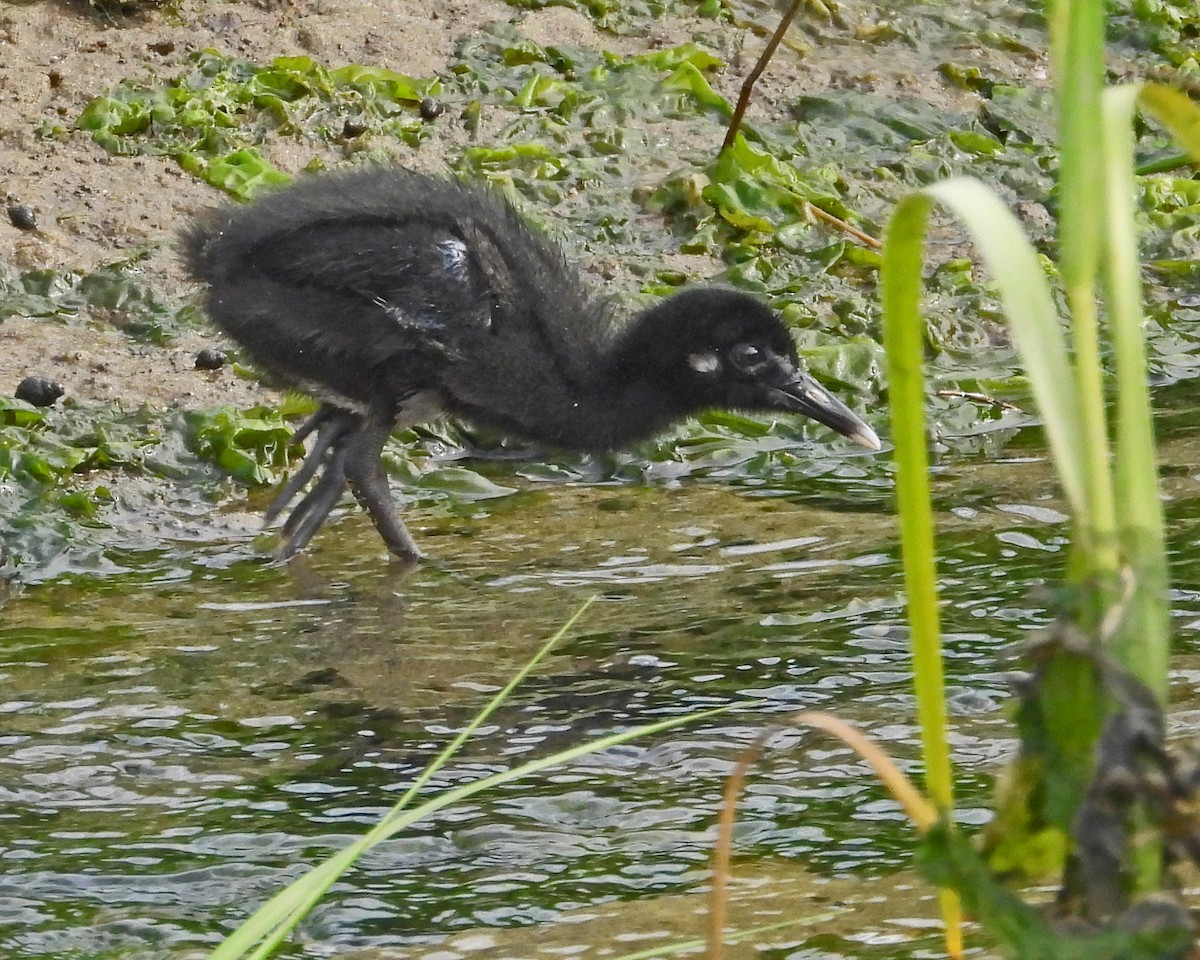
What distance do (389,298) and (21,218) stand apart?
2.28 meters

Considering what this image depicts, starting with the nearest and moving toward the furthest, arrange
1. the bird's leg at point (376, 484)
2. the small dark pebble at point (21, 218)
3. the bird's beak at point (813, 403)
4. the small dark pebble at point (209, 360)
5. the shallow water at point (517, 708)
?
the shallow water at point (517, 708) → the bird's leg at point (376, 484) → the bird's beak at point (813, 403) → the small dark pebble at point (209, 360) → the small dark pebble at point (21, 218)

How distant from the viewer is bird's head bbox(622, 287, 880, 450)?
594cm

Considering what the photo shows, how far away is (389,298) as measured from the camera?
563cm

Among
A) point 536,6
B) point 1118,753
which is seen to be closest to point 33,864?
point 1118,753

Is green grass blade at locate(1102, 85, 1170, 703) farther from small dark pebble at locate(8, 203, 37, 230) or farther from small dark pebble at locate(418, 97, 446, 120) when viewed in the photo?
small dark pebble at locate(418, 97, 446, 120)

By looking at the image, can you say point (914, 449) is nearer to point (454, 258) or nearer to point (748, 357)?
point (454, 258)

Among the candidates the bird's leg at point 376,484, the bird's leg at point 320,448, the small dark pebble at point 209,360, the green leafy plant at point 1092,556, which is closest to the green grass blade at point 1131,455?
the green leafy plant at point 1092,556

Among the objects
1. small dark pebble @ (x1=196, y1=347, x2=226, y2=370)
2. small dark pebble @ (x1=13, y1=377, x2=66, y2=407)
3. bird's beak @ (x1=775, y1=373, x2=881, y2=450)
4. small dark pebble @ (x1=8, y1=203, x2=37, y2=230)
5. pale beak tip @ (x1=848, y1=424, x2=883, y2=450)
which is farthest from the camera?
small dark pebble @ (x1=8, y1=203, x2=37, y2=230)

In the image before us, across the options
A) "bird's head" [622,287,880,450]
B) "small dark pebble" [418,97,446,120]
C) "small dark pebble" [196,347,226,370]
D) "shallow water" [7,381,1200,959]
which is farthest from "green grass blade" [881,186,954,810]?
"small dark pebble" [418,97,446,120]

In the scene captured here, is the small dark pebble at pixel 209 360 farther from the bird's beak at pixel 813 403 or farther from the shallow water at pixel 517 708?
the bird's beak at pixel 813 403

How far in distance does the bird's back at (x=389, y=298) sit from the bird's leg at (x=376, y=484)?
102mm

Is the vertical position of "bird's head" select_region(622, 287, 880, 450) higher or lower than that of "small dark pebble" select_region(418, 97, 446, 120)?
lower

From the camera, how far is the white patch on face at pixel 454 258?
5.64 metres

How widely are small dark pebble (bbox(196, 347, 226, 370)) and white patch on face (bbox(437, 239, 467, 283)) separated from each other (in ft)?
5.05
